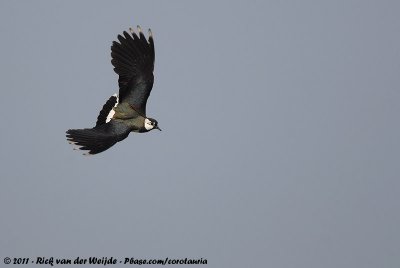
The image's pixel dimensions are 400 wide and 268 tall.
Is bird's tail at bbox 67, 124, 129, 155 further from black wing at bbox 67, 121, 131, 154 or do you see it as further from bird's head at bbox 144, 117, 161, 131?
bird's head at bbox 144, 117, 161, 131

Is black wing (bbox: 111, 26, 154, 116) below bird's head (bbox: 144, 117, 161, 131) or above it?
above

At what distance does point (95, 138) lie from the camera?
24297mm

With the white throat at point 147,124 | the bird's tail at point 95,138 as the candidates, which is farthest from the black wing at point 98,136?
the white throat at point 147,124

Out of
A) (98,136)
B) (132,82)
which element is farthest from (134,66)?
(98,136)

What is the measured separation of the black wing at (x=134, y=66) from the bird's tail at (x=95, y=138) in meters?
1.48

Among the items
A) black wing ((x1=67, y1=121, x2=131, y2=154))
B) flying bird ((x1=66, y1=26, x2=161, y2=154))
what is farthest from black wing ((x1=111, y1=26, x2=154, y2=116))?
black wing ((x1=67, y1=121, x2=131, y2=154))

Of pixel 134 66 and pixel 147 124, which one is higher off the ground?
pixel 134 66

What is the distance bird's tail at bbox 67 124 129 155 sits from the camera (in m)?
23.9

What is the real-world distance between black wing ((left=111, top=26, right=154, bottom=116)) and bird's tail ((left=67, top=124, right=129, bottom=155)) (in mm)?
1477

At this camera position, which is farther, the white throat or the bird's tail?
the white throat

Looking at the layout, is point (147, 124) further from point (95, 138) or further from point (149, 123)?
point (95, 138)

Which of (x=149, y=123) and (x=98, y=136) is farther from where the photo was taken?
(x=149, y=123)

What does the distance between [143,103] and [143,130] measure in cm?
86

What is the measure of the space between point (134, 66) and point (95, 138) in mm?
Answer: 3074
